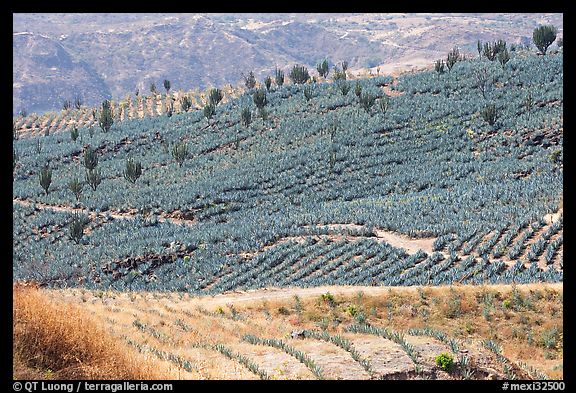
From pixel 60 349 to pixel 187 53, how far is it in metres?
179

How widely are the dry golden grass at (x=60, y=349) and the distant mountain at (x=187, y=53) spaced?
148 m

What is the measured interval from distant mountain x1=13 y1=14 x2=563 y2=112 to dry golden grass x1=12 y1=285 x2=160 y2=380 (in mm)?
147807

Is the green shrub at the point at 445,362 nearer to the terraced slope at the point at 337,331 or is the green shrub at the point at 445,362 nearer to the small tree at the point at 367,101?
the terraced slope at the point at 337,331

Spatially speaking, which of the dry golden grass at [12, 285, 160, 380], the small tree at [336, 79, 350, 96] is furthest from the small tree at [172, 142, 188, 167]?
the dry golden grass at [12, 285, 160, 380]

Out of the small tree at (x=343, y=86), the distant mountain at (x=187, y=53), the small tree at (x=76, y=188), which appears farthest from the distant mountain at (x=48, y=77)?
the small tree at (x=76, y=188)

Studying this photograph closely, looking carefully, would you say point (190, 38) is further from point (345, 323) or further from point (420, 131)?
point (345, 323)

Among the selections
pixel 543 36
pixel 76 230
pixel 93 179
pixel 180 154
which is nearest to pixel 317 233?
pixel 76 230

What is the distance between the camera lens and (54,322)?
10000 mm

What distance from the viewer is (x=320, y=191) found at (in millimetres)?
46812
